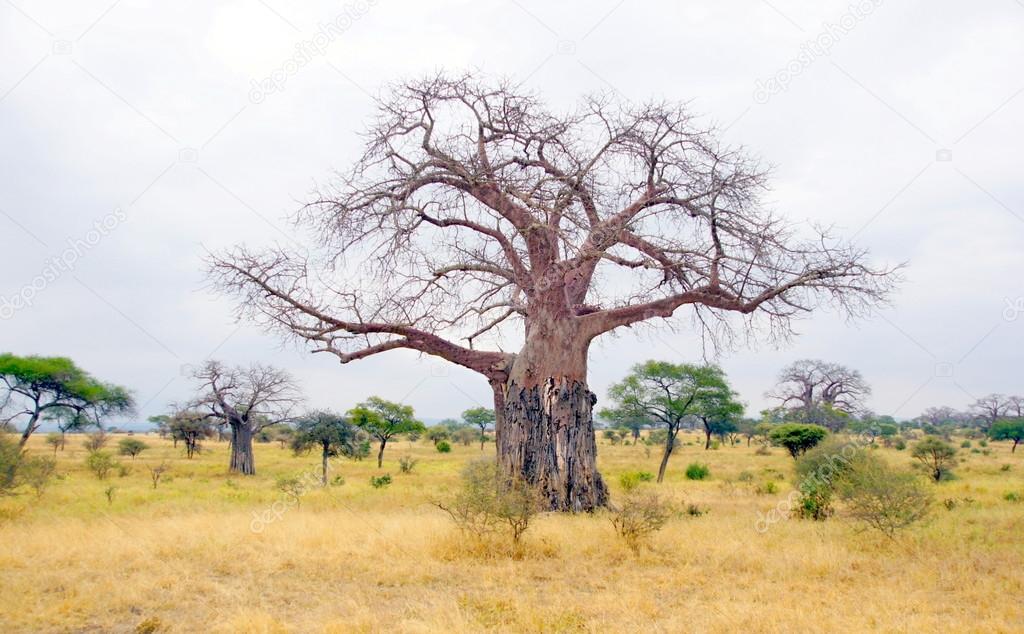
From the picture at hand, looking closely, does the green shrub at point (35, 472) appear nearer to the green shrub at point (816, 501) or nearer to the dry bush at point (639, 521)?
the dry bush at point (639, 521)

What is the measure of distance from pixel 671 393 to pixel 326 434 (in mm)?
11082

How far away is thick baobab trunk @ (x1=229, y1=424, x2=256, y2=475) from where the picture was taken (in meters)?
23.0

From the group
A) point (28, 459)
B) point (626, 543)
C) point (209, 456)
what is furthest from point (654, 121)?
point (209, 456)

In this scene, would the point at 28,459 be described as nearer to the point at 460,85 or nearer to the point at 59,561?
the point at 59,561

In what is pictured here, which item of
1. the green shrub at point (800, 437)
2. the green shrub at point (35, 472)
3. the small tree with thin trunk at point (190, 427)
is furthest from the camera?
the small tree with thin trunk at point (190, 427)

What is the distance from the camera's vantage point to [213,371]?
22922mm

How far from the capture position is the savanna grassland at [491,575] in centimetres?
459

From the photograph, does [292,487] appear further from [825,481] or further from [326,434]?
[825,481]

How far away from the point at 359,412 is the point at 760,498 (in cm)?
1695

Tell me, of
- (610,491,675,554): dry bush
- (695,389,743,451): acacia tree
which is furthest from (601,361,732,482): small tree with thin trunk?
(610,491,675,554): dry bush

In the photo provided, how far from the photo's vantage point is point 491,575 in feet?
19.8

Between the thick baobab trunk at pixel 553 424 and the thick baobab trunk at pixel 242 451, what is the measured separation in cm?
1607

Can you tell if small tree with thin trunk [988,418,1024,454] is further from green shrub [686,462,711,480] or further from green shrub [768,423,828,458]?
green shrub [686,462,711,480]

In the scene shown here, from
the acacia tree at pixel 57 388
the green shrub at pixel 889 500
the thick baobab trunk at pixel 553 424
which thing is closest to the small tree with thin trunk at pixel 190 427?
the acacia tree at pixel 57 388
